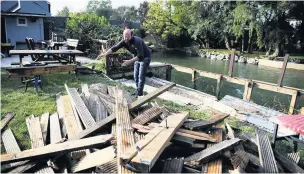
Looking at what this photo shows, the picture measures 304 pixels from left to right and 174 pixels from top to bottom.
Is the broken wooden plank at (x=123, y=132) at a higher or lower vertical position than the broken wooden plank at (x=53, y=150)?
higher

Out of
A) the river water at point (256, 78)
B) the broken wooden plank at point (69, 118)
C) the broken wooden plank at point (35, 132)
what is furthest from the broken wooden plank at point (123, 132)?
the river water at point (256, 78)

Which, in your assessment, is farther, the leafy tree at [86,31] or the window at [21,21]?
the leafy tree at [86,31]

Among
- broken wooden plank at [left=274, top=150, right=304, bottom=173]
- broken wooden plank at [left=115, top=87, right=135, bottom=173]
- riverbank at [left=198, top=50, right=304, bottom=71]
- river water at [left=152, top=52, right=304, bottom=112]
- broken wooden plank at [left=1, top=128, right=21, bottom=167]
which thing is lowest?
river water at [left=152, top=52, right=304, bottom=112]

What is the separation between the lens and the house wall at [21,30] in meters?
15.3

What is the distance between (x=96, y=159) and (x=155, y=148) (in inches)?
28.9

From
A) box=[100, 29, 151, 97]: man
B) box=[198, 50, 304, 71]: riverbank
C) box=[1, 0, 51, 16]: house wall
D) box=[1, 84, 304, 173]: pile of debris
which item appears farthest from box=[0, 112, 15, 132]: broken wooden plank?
box=[198, 50, 304, 71]: riverbank

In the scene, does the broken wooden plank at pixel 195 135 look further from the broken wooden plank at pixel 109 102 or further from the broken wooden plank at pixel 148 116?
the broken wooden plank at pixel 109 102

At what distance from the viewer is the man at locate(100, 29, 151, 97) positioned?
526cm

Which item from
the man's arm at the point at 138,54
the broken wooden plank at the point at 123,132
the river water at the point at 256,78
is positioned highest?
the man's arm at the point at 138,54

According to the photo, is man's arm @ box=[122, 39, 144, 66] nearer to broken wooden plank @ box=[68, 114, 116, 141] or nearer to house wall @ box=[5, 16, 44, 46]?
broken wooden plank @ box=[68, 114, 116, 141]

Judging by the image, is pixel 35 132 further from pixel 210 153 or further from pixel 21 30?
pixel 21 30

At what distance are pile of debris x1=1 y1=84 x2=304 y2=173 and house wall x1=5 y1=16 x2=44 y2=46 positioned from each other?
13.7 meters

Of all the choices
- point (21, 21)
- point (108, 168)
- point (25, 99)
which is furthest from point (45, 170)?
point (21, 21)

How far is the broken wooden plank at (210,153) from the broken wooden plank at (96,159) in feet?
3.05
